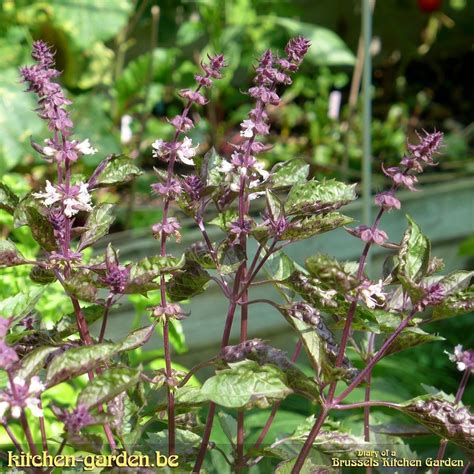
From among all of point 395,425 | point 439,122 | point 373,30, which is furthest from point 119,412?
point 373,30

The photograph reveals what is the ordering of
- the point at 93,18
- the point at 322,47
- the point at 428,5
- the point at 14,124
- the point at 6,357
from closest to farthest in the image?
the point at 6,357, the point at 14,124, the point at 93,18, the point at 322,47, the point at 428,5

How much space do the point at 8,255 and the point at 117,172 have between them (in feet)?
0.36

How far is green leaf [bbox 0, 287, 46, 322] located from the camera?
1.96 feet

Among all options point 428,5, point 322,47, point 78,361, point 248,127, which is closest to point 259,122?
point 248,127

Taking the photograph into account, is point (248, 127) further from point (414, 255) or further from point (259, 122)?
point (414, 255)

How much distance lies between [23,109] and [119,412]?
148cm

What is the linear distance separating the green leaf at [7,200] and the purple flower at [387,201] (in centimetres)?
30

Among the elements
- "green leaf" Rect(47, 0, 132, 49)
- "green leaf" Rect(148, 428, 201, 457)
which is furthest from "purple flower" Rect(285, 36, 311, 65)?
"green leaf" Rect(47, 0, 132, 49)

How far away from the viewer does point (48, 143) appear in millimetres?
607

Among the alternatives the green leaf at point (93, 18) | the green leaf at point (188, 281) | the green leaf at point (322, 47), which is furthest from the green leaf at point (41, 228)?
the green leaf at point (322, 47)

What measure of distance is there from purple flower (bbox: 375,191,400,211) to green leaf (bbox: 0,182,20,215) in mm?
296

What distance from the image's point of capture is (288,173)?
69 cm

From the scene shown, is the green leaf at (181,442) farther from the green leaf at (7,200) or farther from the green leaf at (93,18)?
the green leaf at (93,18)

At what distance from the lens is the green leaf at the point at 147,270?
58 centimetres
